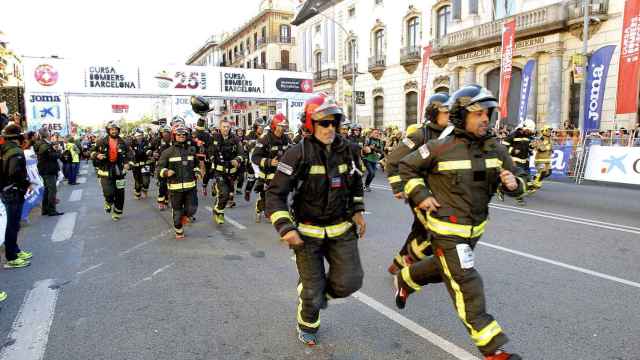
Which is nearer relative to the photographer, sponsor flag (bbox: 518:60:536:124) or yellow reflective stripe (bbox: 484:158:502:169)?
yellow reflective stripe (bbox: 484:158:502:169)

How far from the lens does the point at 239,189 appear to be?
516 inches

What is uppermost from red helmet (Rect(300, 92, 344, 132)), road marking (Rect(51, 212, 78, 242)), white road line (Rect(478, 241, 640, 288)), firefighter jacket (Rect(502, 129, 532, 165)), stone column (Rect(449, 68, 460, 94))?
stone column (Rect(449, 68, 460, 94))

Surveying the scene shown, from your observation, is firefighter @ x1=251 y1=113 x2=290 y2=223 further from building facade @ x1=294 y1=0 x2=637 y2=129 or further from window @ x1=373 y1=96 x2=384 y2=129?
window @ x1=373 y1=96 x2=384 y2=129

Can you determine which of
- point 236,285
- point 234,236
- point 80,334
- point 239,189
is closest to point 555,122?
point 239,189

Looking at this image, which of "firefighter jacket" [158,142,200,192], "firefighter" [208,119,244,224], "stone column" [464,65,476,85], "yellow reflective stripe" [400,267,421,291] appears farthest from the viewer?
"stone column" [464,65,476,85]

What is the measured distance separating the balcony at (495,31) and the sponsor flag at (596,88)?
165 inches

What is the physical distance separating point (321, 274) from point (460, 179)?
4.20 ft

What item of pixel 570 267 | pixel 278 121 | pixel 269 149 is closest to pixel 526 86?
pixel 278 121

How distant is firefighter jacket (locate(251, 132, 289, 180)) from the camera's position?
7.93 m

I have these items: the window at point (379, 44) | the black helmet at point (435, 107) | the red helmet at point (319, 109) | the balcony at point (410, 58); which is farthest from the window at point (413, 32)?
the red helmet at point (319, 109)

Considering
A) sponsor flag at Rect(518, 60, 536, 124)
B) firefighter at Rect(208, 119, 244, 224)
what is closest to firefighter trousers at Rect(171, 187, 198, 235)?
firefighter at Rect(208, 119, 244, 224)

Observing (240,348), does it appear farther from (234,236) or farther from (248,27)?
(248,27)

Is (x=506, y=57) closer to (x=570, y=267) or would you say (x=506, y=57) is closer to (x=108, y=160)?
(x=570, y=267)

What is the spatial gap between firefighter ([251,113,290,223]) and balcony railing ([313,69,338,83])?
3186cm
